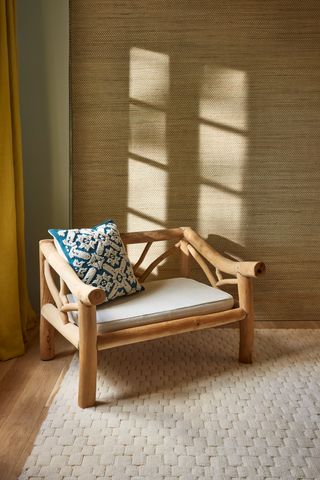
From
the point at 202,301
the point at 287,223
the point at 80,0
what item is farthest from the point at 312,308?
the point at 80,0

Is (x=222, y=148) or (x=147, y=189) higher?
(x=222, y=148)

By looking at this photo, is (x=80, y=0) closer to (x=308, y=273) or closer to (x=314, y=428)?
(x=308, y=273)

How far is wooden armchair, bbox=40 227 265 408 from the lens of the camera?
2.18 meters

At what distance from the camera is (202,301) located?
254cm

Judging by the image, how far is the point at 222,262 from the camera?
275 cm

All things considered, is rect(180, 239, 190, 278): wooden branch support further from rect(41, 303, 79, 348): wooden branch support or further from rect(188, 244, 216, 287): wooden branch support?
rect(41, 303, 79, 348): wooden branch support

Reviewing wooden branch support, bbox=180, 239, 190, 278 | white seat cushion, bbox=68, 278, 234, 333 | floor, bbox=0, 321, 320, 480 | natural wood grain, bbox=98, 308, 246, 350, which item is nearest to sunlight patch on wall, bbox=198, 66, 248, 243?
wooden branch support, bbox=180, 239, 190, 278

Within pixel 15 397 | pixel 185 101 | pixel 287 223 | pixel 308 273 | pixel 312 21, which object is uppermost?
pixel 312 21

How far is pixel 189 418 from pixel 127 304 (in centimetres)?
62

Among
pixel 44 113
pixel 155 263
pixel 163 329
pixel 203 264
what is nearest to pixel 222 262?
pixel 203 264

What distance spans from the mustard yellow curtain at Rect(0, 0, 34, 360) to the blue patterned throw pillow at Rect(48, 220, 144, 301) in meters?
0.35

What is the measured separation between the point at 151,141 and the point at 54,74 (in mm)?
705

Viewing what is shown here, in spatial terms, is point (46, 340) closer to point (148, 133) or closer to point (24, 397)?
point (24, 397)

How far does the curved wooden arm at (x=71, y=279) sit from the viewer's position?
2074mm
